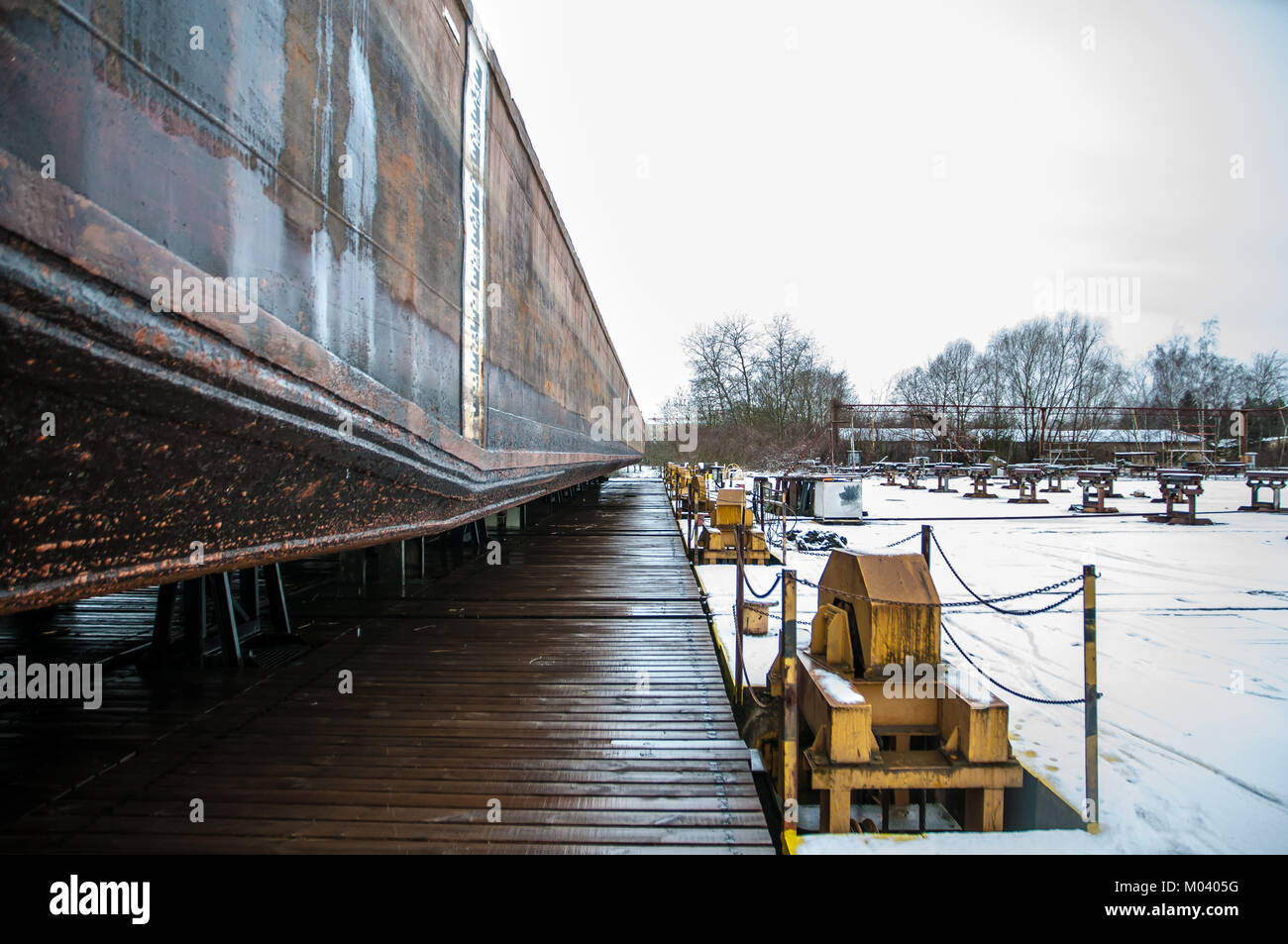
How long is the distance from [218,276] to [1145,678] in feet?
23.9

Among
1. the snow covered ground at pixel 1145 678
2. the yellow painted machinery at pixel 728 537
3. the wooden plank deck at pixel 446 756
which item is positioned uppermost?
the yellow painted machinery at pixel 728 537

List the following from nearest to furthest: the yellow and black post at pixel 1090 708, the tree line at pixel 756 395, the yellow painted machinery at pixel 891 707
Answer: the yellow and black post at pixel 1090 708, the yellow painted machinery at pixel 891 707, the tree line at pixel 756 395

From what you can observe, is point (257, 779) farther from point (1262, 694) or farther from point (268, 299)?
point (1262, 694)

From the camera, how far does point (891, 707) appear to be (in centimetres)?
388

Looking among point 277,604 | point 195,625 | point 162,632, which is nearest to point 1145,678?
point 277,604

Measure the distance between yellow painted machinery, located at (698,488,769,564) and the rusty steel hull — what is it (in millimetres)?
6868

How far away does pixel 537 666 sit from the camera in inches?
185

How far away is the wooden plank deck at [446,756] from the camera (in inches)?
103

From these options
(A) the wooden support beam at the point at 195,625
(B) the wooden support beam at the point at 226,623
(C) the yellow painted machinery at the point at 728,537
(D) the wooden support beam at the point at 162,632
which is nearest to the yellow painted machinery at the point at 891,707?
(B) the wooden support beam at the point at 226,623

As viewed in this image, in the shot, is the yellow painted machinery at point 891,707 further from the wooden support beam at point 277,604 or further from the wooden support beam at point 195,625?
the wooden support beam at point 195,625

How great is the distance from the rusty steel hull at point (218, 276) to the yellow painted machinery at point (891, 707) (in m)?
2.81

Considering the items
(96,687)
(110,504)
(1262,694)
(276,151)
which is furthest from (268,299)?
(1262,694)

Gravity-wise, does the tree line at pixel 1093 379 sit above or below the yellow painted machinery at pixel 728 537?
above
